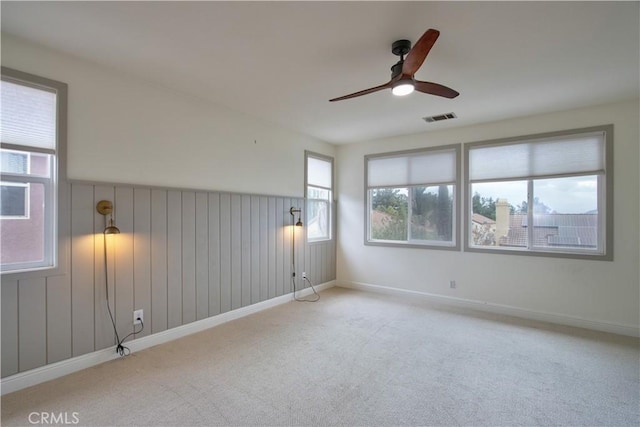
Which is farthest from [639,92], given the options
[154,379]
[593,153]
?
[154,379]

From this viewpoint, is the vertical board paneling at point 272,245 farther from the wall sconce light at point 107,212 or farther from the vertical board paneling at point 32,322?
the vertical board paneling at point 32,322

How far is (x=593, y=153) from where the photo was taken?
12.2 feet

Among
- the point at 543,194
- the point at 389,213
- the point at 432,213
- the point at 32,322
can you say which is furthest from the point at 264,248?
the point at 543,194

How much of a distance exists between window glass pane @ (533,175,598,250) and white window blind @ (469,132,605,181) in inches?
5.7

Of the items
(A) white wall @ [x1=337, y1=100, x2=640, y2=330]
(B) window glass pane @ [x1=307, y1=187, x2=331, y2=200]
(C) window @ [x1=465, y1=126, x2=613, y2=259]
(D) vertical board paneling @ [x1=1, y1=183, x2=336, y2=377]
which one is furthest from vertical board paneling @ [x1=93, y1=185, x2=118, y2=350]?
(C) window @ [x1=465, y1=126, x2=613, y2=259]

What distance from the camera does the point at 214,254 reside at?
3654 mm

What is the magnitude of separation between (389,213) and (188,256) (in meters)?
3.33

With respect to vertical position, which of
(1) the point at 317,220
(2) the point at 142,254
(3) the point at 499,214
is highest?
(3) the point at 499,214

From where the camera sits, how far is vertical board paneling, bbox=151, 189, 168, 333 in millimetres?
3100

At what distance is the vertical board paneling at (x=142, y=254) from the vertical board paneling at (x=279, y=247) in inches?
71.5

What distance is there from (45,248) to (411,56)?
323 centimetres

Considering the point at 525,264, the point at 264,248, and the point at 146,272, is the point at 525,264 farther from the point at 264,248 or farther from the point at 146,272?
the point at 146,272

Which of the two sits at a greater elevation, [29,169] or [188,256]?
[29,169]

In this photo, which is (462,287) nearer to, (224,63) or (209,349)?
(209,349)
